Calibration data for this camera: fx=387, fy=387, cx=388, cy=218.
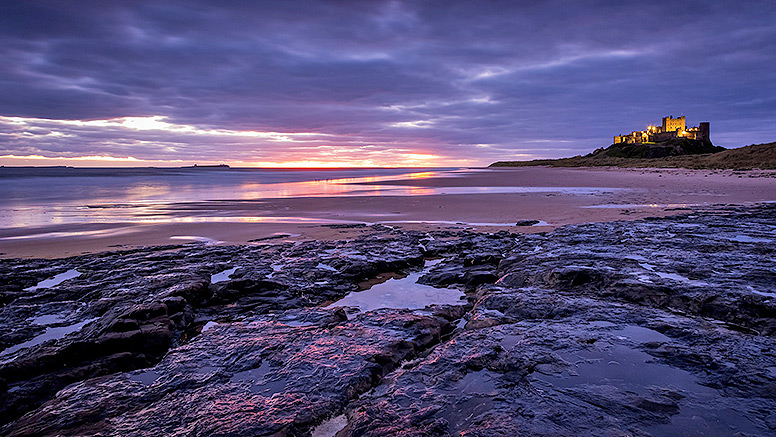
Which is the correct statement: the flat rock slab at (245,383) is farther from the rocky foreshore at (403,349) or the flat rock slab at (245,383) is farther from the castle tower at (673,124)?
the castle tower at (673,124)

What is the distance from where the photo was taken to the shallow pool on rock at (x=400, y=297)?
4.87 metres

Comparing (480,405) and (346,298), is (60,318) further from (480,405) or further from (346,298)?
(480,405)

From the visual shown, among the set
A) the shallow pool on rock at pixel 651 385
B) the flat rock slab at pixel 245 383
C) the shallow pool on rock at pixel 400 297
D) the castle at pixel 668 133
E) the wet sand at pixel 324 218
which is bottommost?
the shallow pool on rock at pixel 400 297

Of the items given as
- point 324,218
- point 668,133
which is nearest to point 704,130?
point 668,133

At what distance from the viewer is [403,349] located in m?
3.40

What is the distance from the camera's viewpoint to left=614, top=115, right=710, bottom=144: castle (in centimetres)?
11362

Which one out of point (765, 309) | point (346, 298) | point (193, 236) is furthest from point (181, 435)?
point (193, 236)

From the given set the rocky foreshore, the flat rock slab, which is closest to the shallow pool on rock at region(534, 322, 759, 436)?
the rocky foreshore

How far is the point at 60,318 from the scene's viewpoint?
442 centimetres

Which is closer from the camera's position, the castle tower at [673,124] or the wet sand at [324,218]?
the wet sand at [324,218]

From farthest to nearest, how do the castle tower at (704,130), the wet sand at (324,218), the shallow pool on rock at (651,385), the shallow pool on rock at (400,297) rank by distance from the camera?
1. the castle tower at (704,130)
2. the wet sand at (324,218)
3. the shallow pool on rock at (400,297)
4. the shallow pool on rock at (651,385)

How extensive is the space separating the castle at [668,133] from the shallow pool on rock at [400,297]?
134 metres

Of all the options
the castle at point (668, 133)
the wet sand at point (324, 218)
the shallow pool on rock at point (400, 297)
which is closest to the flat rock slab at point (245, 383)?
the shallow pool on rock at point (400, 297)

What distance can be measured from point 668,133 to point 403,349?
145401mm
